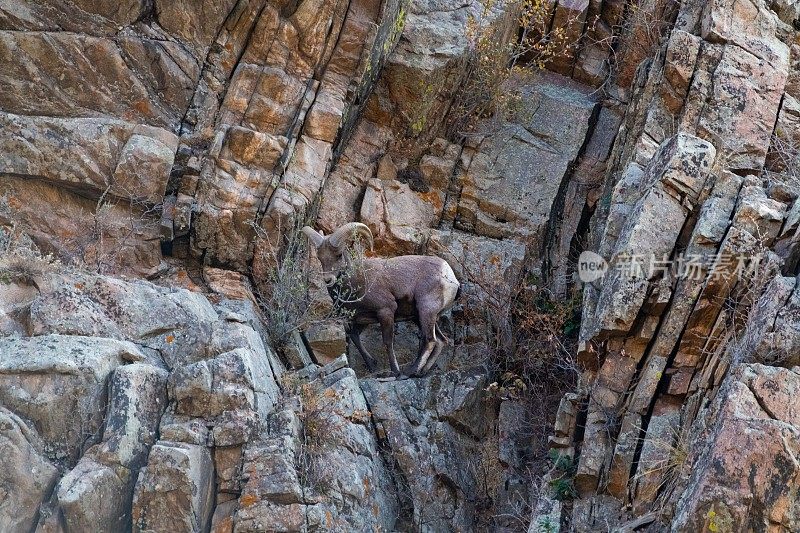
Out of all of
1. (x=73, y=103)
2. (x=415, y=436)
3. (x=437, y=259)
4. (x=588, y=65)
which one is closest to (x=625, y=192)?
(x=437, y=259)

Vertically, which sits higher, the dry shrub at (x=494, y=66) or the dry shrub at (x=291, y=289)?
the dry shrub at (x=494, y=66)

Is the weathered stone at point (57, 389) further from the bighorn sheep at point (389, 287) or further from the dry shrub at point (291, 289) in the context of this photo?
the bighorn sheep at point (389, 287)

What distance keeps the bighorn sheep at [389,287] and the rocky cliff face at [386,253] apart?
0.39 m

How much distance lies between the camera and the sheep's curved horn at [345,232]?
36.4 ft

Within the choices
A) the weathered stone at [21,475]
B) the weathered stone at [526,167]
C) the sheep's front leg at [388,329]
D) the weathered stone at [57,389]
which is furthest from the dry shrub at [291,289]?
the weathered stone at [21,475]

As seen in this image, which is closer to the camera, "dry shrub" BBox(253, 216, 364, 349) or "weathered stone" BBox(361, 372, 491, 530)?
"weathered stone" BBox(361, 372, 491, 530)

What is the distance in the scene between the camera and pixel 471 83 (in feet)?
43.0

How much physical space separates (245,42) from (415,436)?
5067mm

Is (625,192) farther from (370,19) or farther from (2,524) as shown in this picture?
(2,524)

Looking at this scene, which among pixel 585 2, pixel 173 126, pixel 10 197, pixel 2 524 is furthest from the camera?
pixel 585 2

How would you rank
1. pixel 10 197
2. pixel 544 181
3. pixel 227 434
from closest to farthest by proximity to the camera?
pixel 227 434, pixel 10 197, pixel 544 181

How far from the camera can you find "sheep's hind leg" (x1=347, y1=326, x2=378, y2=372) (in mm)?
11133

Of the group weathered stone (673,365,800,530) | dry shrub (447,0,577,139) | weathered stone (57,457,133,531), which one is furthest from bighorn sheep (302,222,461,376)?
weathered stone (673,365,800,530)

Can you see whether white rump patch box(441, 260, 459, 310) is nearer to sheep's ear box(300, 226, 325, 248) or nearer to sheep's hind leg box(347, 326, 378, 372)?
sheep's hind leg box(347, 326, 378, 372)
